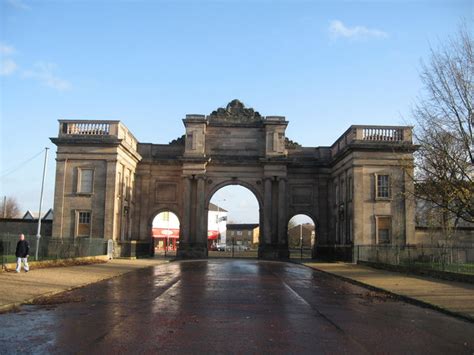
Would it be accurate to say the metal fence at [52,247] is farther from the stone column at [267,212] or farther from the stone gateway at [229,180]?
the stone column at [267,212]

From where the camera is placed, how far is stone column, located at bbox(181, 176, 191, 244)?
150ft

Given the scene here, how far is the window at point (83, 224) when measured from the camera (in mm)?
40250

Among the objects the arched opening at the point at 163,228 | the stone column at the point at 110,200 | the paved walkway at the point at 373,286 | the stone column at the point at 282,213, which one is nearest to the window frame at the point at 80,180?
the stone column at the point at 110,200

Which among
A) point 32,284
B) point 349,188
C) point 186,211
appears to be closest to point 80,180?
point 186,211

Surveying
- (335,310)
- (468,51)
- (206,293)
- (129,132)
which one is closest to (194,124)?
(129,132)

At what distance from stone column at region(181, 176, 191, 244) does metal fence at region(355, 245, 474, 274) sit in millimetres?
16742

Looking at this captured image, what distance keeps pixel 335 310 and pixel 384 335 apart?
3.40 meters

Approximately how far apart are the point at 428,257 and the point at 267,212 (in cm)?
2010

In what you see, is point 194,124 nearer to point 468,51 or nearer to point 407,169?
point 407,169

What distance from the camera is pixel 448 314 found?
484 inches

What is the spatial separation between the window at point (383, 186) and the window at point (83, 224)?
22.3 meters

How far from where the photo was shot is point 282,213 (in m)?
46.3

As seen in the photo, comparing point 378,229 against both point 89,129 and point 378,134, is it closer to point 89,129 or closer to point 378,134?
point 378,134

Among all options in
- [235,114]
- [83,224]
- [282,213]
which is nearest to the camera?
Answer: [83,224]
